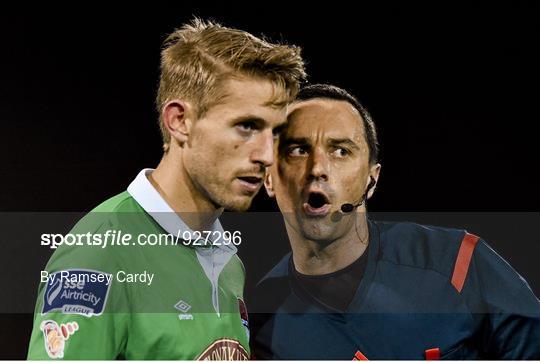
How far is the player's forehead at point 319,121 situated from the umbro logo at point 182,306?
628 mm

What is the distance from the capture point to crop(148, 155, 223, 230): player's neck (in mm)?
2215

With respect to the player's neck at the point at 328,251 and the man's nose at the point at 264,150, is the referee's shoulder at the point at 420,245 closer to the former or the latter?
the player's neck at the point at 328,251

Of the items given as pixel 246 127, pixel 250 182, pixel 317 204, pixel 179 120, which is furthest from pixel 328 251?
pixel 179 120

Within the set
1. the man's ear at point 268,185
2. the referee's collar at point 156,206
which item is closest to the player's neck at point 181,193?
the referee's collar at point 156,206

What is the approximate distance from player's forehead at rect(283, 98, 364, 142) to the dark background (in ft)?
0.42

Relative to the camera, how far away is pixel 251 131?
2279mm

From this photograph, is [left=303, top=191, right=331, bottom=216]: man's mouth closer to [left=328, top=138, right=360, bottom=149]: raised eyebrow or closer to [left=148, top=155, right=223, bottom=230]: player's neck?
[left=328, top=138, right=360, bottom=149]: raised eyebrow

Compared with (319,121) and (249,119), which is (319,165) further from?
(249,119)

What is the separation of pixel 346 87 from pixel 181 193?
0.73 metres

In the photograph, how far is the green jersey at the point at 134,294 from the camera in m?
2.01

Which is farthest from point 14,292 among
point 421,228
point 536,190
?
point 536,190

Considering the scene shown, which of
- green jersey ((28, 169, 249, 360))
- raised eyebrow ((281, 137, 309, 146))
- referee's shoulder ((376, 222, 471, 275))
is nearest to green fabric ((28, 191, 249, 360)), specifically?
green jersey ((28, 169, 249, 360))

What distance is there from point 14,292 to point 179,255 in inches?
25.9

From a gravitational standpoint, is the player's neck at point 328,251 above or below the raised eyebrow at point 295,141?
below
